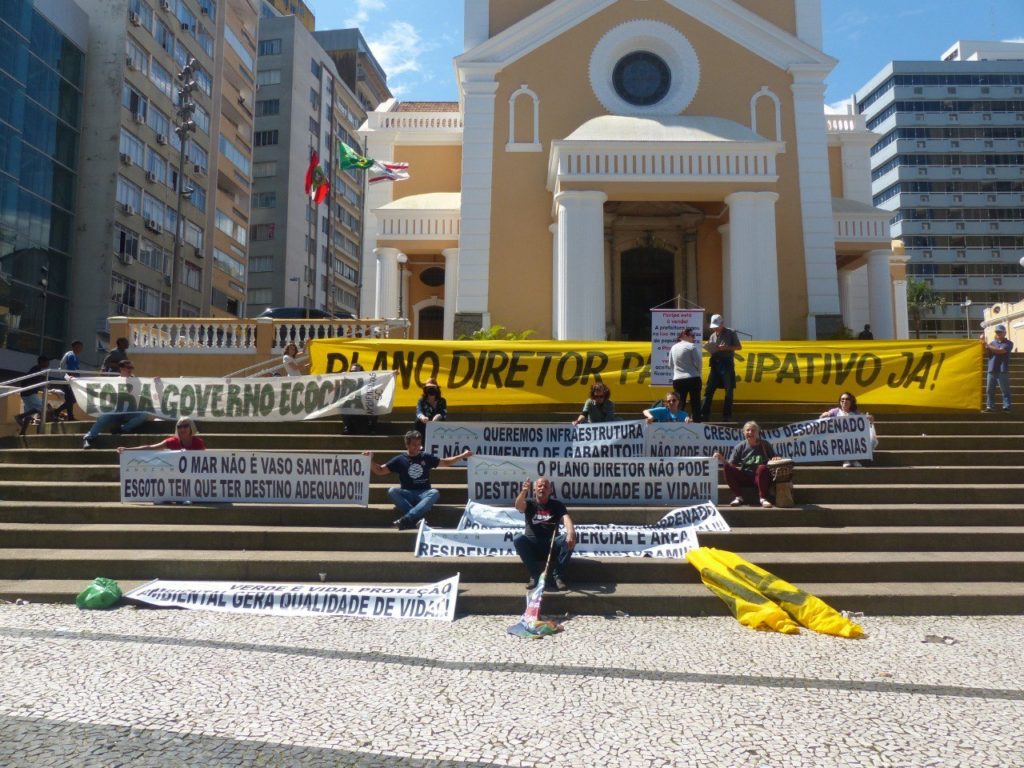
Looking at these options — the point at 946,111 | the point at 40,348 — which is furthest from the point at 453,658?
the point at 946,111

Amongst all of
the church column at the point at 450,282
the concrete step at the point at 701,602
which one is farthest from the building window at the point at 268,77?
the concrete step at the point at 701,602

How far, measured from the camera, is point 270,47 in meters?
63.5

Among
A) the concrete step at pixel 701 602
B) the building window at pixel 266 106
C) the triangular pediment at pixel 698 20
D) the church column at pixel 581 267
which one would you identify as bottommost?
the concrete step at pixel 701 602

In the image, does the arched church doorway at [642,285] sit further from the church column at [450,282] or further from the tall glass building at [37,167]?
the tall glass building at [37,167]

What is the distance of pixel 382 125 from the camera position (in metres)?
25.7

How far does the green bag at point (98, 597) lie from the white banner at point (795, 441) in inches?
251

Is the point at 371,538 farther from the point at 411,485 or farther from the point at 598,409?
the point at 598,409

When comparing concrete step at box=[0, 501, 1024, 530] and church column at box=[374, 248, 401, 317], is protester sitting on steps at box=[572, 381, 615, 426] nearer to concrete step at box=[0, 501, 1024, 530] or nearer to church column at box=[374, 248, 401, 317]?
concrete step at box=[0, 501, 1024, 530]

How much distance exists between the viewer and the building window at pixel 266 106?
206 feet

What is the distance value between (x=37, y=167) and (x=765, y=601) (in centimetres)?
4035

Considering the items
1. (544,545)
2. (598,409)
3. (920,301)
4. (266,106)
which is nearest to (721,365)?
(598,409)

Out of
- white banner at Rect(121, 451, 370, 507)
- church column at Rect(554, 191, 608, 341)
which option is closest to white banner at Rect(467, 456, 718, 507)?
white banner at Rect(121, 451, 370, 507)

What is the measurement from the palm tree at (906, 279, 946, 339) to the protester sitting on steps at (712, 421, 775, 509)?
73.1m

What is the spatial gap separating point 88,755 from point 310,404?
7.94m
